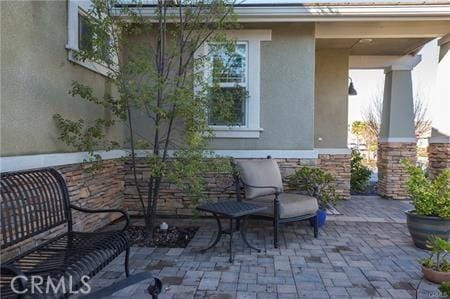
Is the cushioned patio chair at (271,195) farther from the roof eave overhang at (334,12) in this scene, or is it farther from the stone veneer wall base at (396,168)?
the stone veneer wall base at (396,168)

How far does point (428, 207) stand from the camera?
4.25m

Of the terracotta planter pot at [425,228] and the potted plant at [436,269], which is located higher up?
the terracotta planter pot at [425,228]

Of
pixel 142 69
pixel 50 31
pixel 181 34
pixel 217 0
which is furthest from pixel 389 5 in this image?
pixel 50 31

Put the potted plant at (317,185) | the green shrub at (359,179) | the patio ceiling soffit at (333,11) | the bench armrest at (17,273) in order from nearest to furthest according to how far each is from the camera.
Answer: the bench armrest at (17,273), the potted plant at (317,185), the patio ceiling soffit at (333,11), the green shrub at (359,179)

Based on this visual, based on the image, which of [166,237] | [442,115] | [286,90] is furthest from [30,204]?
[442,115]

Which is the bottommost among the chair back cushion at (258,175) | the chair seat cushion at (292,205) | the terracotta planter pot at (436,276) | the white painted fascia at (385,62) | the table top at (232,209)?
the terracotta planter pot at (436,276)

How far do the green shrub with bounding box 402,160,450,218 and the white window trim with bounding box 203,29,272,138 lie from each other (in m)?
2.35

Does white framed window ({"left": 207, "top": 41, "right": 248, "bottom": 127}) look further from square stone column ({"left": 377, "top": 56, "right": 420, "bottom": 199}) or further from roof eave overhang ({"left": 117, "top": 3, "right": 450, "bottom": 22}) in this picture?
square stone column ({"left": 377, "top": 56, "right": 420, "bottom": 199})

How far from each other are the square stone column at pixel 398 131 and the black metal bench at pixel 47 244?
6.26 metres

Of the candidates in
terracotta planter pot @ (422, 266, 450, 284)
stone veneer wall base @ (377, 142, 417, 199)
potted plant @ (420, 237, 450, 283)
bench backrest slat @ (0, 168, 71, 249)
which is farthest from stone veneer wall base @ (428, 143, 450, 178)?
bench backrest slat @ (0, 168, 71, 249)

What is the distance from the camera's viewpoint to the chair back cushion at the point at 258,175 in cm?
504

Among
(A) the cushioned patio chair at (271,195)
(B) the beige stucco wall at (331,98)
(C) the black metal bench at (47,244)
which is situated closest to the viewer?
(C) the black metal bench at (47,244)

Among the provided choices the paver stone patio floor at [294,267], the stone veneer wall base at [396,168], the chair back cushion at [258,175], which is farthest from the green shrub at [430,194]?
the stone veneer wall base at [396,168]

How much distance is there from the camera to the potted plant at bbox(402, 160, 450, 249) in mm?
4172
